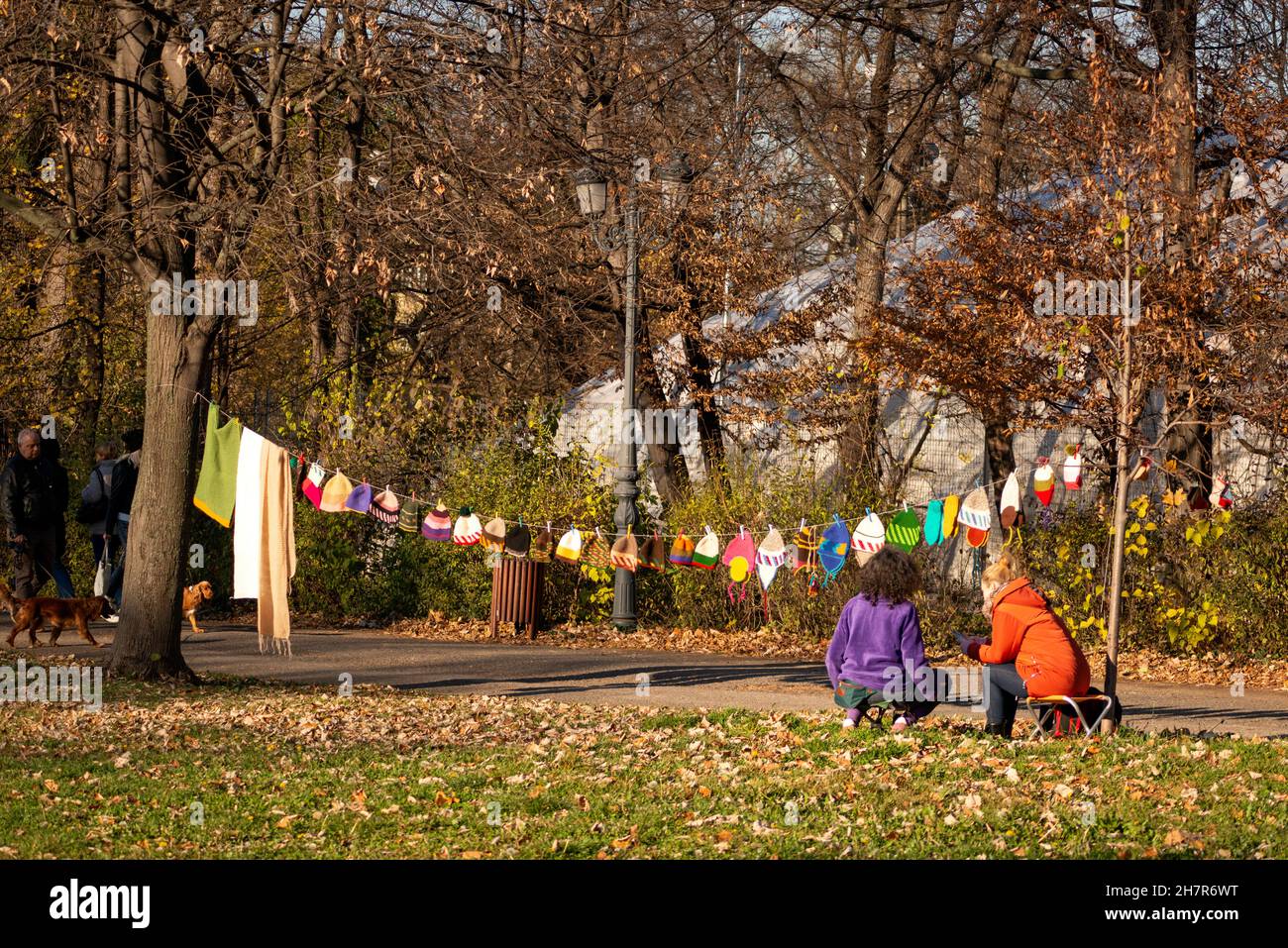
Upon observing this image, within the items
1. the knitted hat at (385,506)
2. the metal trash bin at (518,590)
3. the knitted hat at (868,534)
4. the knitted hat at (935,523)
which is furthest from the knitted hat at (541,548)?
the knitted hat at (935,523)

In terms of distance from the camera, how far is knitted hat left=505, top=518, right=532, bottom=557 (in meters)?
15.7

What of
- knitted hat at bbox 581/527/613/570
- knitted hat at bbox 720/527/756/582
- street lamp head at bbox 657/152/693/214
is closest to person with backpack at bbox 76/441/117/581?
knitted hat at bbox 581/527/613/570

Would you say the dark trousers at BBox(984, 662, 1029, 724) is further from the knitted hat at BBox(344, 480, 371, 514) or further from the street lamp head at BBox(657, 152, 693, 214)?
the street lamp head at BBox(657, 152, 693, 214)

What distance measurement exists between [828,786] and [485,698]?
4868mm

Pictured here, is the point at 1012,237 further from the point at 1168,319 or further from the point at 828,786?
the point at 828,786

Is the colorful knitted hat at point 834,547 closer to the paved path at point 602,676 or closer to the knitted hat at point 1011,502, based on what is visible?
the paved path at point 602,676

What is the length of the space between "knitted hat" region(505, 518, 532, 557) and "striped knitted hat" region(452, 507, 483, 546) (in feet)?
1.30

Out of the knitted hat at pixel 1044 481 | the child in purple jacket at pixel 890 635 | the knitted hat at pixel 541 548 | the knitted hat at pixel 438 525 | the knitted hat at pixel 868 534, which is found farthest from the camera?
the knitted hat at pixel 541 548

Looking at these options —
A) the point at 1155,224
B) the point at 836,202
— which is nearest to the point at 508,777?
the point at 1155,224

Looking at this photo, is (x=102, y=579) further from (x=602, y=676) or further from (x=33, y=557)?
(x=602, y=676)

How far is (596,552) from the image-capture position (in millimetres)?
16188

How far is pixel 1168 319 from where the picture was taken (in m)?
13.6

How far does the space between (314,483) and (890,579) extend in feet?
21.0

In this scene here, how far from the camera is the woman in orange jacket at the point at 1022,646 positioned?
9047mm
